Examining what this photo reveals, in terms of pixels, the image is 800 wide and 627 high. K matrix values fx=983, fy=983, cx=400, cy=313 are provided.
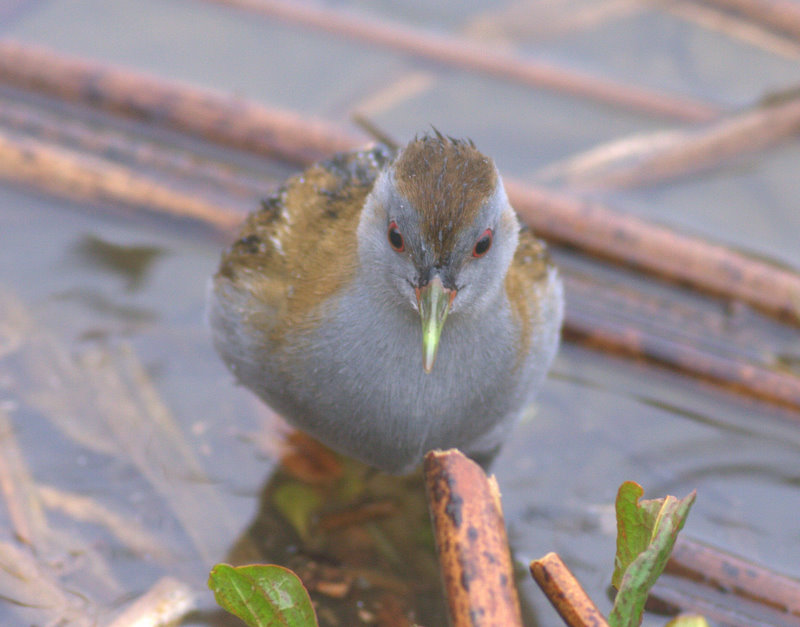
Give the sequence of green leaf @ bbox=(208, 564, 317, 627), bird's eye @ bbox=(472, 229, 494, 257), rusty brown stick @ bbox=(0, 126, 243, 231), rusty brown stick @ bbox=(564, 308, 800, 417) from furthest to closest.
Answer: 1. rusty brown stick @ bbox=(0, 126, 243, 231)
2. rusty brown stick @ bbox=(564, 308, 800, 417)
3. bird's eye @ bbox=(472, 229, 494, 257)
4. green leaf @ bbox=(208, 564, 317, 627)

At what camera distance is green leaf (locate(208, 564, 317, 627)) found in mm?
2861

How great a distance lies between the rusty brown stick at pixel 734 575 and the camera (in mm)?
3473

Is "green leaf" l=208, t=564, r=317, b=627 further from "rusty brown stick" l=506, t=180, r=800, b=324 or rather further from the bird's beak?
"rusty brown stick" l=506, t=180, r=800, b=324

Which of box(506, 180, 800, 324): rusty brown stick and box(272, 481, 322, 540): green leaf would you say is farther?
box(506, 180, 800, 324): rusty brown stick

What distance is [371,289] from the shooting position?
3.38 metres

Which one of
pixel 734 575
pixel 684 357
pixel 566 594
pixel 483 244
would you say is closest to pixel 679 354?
pixel 684 357

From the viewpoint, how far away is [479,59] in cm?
600

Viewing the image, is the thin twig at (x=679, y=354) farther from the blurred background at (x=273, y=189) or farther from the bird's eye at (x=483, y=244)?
the bird's eye at (x=483, y=244)

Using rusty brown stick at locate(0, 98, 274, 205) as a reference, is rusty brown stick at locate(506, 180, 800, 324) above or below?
above

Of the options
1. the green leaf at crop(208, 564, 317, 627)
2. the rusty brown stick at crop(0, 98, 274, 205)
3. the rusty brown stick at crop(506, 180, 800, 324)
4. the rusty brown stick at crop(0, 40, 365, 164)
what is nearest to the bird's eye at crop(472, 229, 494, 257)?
the green leaf at crop(208, 564, 317, 627)

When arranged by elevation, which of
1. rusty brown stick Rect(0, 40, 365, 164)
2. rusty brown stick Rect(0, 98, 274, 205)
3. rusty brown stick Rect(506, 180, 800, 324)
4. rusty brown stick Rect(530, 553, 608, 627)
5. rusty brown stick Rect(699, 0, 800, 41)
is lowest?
rusty brown stick Rect(530, 553, 608, 627)

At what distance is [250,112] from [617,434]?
2.58m

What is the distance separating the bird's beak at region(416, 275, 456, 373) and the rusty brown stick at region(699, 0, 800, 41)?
4.02 metres

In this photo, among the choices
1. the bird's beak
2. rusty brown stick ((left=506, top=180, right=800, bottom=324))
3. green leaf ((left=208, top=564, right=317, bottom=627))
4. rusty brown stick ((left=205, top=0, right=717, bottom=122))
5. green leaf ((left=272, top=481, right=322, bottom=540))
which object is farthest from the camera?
rusty brown stick ((left=205, top=0, right=717, bottom=122))
